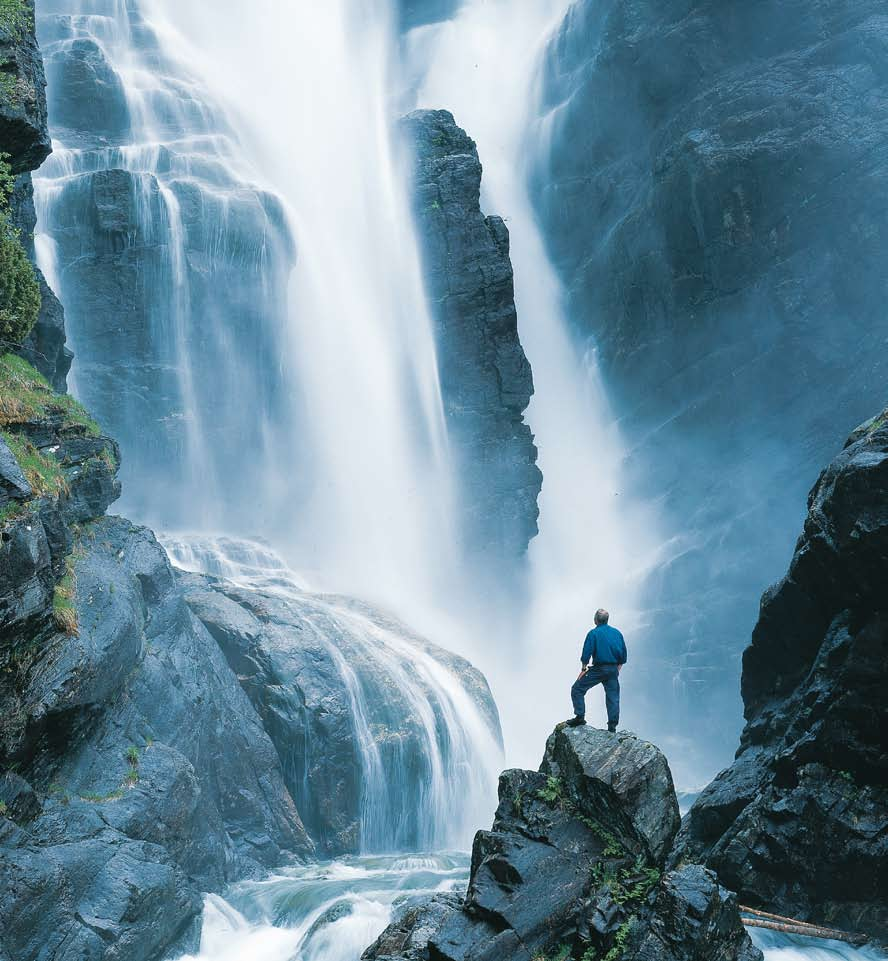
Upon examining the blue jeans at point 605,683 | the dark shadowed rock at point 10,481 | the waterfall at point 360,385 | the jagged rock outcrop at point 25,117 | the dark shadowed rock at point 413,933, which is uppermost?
the waterfall at point 360,385

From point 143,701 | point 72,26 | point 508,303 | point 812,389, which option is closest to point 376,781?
point 143,701

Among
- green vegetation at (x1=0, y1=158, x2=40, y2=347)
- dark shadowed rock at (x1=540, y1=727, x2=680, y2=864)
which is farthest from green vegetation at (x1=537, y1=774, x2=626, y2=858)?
green vegetation at (x1=0, y1=158, x2=40, y2=347)

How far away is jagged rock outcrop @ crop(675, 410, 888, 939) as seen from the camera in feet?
42.4

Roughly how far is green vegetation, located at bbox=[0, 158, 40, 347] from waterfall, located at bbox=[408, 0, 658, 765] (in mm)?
22627

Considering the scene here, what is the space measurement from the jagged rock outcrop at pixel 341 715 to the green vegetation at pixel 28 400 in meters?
6.34

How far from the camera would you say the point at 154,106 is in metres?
40.6

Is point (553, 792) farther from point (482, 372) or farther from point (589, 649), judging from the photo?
point (482, 372)

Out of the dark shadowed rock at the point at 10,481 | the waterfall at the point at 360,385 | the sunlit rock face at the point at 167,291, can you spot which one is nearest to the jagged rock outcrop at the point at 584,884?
the dark shadowed rock at the point at 10,481

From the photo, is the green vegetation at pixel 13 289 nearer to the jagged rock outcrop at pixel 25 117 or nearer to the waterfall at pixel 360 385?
the jagged rock outcrop at pixel 25 117

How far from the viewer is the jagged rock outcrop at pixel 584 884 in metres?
8.95

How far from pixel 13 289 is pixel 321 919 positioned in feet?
40.8

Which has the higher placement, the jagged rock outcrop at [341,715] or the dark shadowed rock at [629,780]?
the jagged rock outcrop at [341,715]

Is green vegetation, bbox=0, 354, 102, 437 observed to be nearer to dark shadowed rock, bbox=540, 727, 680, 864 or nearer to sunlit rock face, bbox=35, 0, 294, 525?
dark shadowed rock, bbox=540, 727, 680, 864

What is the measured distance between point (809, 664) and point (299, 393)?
25.8 m
